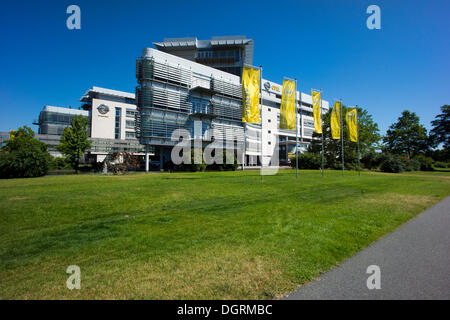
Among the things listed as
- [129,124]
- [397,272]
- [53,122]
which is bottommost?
[397,272]

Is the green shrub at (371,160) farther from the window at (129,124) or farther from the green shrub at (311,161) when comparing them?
the window at (129,124)

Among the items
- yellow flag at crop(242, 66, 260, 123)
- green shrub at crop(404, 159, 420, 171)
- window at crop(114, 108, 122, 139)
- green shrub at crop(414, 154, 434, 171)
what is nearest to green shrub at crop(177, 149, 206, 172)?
yellow flag at crop(242, 66, 260, 123)

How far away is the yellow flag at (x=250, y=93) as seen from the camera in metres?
16.5

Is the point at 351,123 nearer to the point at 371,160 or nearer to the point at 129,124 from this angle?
the point at 371,160

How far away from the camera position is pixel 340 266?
374cm

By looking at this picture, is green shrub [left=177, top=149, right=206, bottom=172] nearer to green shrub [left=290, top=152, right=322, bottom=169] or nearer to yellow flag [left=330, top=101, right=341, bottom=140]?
yellow flag [left=330, top=101, right=341, bottom=140]

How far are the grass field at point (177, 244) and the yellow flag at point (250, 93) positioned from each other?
32.0 ft

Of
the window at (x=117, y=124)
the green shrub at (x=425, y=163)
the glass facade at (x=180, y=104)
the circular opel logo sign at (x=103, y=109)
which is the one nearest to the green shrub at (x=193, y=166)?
the glass facade at (x=180, y=104)

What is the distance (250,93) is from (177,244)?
47.3ft

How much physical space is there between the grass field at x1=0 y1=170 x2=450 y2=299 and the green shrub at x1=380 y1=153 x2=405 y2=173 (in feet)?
127

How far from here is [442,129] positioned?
181 ft

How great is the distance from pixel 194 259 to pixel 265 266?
1293mm

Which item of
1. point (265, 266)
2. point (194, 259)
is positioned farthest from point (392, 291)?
point (194, 259)

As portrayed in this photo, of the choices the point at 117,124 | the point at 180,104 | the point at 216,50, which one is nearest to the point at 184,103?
the point at 180,104
